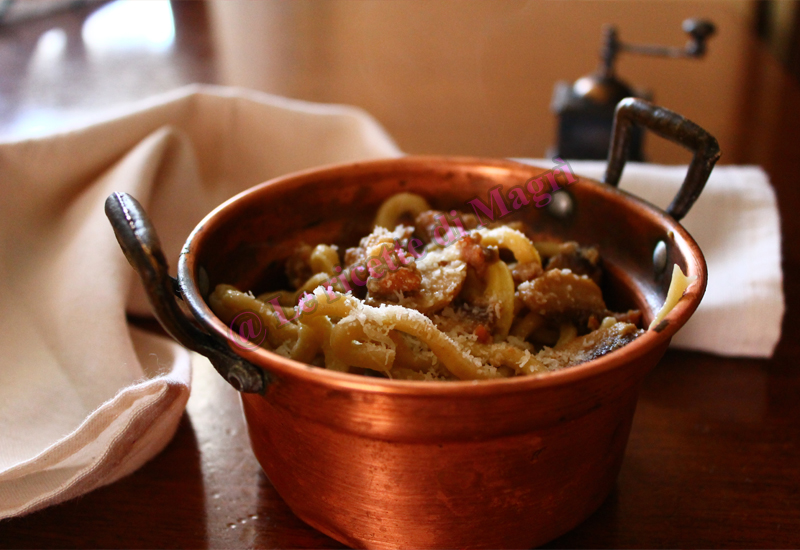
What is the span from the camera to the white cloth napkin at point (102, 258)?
664 mm

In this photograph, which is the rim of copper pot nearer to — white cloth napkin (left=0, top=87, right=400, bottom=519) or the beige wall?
white cloth napkin (left=0, top=87, right=400, bottom=519)

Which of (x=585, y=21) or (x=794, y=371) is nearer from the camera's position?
(x=794, y=371)

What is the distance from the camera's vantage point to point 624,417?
606 millimetres

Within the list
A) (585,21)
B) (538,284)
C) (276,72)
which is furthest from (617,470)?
(585,21)

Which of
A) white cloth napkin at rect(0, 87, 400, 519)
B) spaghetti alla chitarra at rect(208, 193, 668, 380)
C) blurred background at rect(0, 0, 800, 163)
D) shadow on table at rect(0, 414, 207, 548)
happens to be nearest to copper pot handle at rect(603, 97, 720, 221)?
spaghetti alla chitarra at rect(208, 193, 668, 380)

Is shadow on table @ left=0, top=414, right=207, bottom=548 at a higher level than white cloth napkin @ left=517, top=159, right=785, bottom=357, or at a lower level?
lower

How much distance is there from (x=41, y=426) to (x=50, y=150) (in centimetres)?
42

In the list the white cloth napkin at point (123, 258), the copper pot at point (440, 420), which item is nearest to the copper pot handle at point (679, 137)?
the copper pot at point (440, 420)

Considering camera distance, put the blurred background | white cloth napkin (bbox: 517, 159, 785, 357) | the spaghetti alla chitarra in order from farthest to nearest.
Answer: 1. the blurred background
2. white cloth napkin (bbox: 517, 159, 785, 357)
3. the spaghetti alla chitarra

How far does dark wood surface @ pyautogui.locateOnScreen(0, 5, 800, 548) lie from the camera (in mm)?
652

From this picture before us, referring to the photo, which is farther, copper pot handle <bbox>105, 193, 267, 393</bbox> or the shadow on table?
the shadow on table

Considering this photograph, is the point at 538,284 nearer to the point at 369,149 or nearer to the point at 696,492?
the point at 696,492

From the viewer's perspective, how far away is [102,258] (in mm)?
879

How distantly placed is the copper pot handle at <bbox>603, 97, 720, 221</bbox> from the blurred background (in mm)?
749
